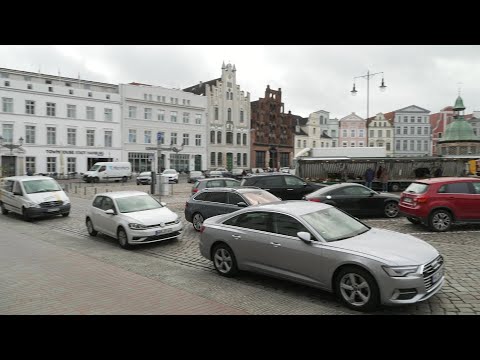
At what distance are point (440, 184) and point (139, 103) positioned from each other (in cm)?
4969

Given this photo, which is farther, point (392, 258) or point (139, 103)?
point (139, 103)

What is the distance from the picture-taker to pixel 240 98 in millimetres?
67562

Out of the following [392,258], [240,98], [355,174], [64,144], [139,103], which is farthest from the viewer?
[240,98]

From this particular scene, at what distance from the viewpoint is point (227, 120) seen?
65.8 metres

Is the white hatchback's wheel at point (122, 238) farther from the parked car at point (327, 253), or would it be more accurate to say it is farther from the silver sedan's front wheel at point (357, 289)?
the silver sedan's front wheel at point (357, 289)

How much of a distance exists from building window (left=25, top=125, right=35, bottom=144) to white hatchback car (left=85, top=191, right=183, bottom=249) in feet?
128

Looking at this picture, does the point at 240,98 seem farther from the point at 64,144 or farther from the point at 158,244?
the point at 158,244

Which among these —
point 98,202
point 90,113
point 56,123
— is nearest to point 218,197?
point 98,202

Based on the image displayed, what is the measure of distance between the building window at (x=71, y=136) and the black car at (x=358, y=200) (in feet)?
141

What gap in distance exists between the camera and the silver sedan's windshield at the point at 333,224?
20.9ft

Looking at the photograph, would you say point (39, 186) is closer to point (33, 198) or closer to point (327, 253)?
point (33, 198)

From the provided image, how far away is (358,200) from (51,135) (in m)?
44.1
